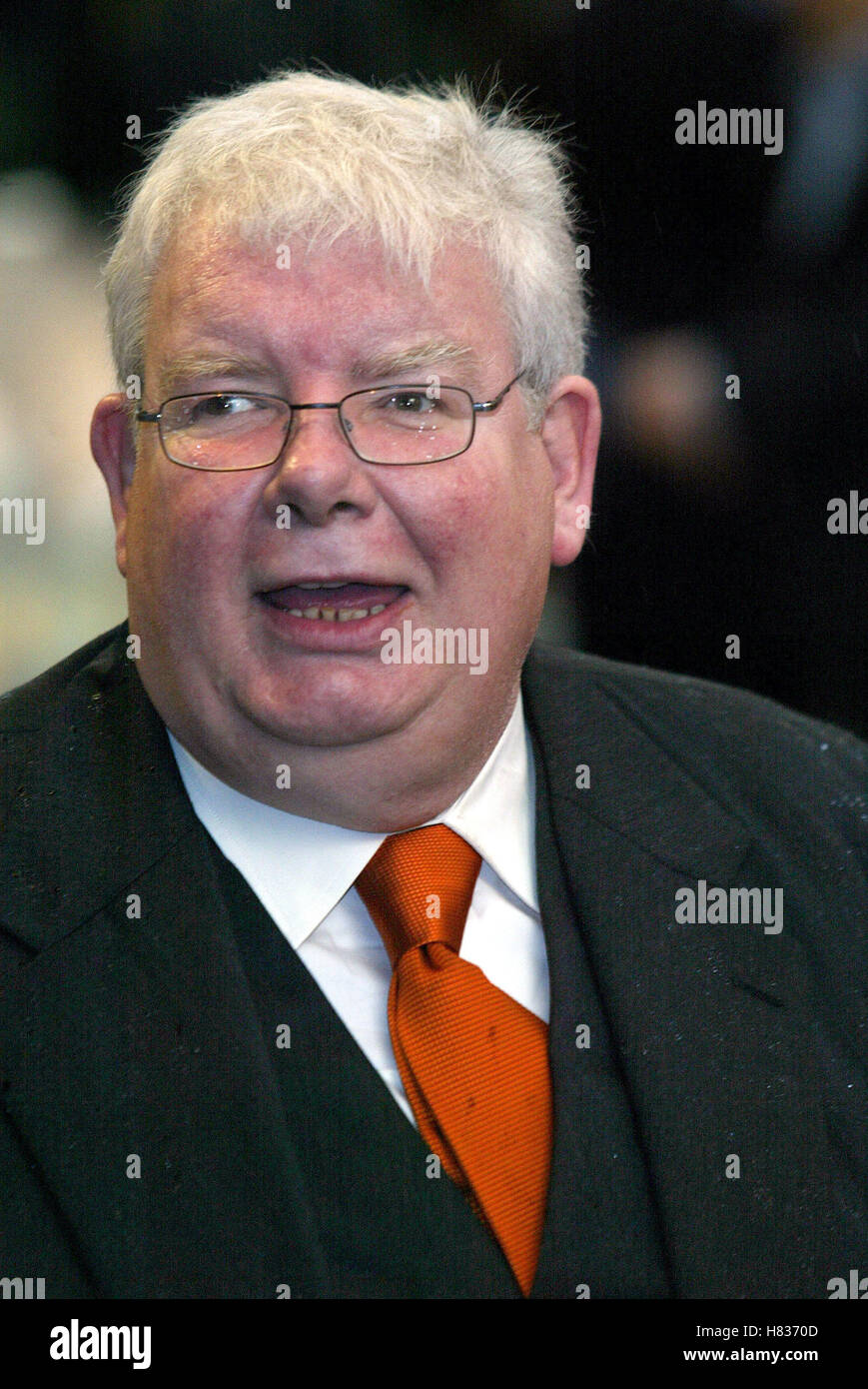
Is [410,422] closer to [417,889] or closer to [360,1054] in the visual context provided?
[417,889]

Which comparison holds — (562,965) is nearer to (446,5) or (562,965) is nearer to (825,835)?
(825,835)

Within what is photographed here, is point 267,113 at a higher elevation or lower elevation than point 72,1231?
higher

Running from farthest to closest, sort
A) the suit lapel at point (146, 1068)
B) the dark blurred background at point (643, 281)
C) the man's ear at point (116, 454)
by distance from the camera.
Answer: the dark blurred background at point (643, 281) < the man's ear at point (116, 454) < the suit lapel at point (146, 1068)

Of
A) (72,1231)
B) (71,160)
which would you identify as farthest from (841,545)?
(72,1231)

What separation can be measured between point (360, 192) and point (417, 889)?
2.52 ft

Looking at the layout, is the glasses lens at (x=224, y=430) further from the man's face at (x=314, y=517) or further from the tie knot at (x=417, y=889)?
the tie knot at (x=417, y=889)

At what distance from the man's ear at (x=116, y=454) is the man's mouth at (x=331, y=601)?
245 mm

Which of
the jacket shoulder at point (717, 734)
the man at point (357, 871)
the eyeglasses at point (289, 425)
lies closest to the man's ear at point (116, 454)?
the man at point (357, 871)

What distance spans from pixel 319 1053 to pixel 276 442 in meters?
0.65

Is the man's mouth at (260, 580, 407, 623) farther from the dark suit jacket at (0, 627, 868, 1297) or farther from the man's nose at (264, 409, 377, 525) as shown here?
the dark suit jacket at (0, 627, 868, 1297)

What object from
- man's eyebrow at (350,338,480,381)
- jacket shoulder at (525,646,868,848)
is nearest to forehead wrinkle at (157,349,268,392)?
man's eyebrow at (350,338,480,381)

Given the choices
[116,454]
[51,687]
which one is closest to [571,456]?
[116,454]

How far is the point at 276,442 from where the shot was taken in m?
1.46

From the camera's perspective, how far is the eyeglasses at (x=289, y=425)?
1.46 metres
